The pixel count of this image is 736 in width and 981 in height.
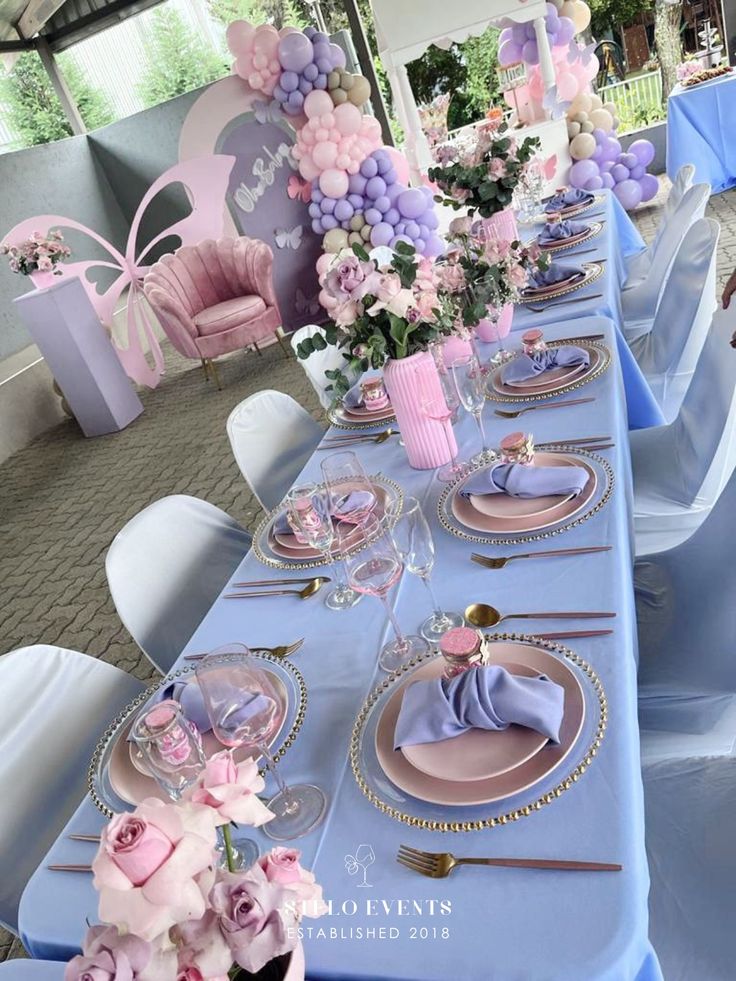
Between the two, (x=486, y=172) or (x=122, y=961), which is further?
(x=486, y=172)

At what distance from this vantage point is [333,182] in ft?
17.3

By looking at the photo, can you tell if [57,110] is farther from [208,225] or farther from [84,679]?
[84,679]

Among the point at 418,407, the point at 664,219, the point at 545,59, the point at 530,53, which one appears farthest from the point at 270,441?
the point at 530,53

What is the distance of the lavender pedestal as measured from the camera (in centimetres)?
532

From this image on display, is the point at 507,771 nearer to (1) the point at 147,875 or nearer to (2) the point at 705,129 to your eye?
(1) the point at 147,875

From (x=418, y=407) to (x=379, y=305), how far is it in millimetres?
269

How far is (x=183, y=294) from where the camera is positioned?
19.7 ft

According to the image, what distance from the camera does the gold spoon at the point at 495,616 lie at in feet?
3.72

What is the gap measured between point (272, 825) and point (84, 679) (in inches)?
29.0

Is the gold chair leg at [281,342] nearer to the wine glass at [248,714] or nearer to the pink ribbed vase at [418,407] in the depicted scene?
the pink ribbed vase at [418,407]

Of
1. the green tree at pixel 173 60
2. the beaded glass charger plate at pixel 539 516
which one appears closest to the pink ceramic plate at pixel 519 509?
the beaded glass charger plate at pixel 539 516

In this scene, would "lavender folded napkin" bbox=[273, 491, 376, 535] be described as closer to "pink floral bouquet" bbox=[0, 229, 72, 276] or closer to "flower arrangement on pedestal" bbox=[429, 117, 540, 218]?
"flower arrangement on pedestal" bbox=[429, 117, 540, 218]

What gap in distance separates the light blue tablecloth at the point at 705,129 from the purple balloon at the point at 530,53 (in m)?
1.15
